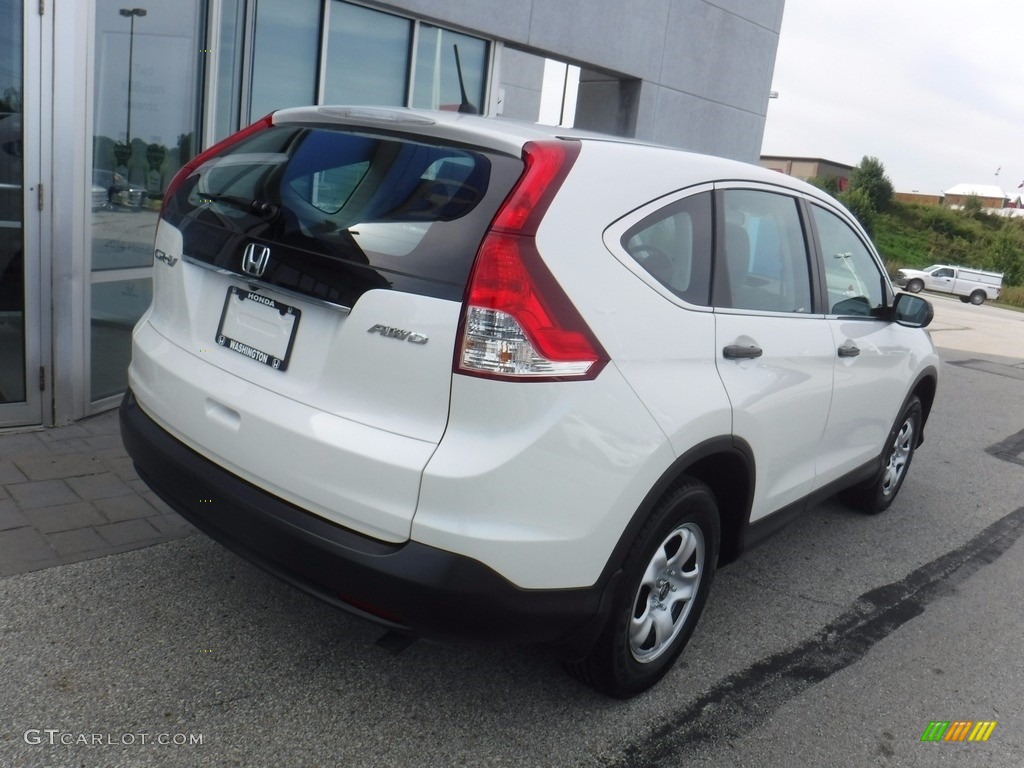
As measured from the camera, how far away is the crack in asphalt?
2.89 meters

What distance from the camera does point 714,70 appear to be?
11250 mm

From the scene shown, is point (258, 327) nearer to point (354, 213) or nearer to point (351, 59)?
point (354, 213)

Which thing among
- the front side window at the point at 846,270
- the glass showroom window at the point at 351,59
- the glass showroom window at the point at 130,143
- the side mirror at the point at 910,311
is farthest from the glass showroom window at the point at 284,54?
the side mirror at the point at 910,311

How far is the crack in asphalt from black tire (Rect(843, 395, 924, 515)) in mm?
510

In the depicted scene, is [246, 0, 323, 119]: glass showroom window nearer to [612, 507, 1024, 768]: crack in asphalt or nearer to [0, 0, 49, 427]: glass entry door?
[0, 0, 49, 427]: glass entry door

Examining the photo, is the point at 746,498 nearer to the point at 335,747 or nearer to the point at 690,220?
the point at 690,220

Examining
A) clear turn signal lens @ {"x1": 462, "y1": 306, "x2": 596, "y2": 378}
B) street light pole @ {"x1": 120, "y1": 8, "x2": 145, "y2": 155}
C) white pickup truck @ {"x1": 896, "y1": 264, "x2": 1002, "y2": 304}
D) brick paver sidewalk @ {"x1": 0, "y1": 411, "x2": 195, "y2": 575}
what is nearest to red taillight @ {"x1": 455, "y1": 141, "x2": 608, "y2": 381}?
clear turn signal lens @ {"x1": 462, "y1": 306, "x2": 596, "y2": 378}

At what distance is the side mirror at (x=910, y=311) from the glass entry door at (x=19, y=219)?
425 centimetres

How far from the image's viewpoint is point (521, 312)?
7.70ft

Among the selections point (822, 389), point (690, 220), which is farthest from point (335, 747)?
point (822, 389)

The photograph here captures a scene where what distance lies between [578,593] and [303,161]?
1.52m

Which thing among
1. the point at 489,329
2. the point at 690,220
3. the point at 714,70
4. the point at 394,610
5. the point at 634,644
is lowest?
the point at 634,644

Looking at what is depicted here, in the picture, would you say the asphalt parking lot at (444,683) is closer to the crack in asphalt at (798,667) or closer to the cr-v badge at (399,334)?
the crack in asphalt at (798,667)

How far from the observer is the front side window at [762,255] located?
314cm
